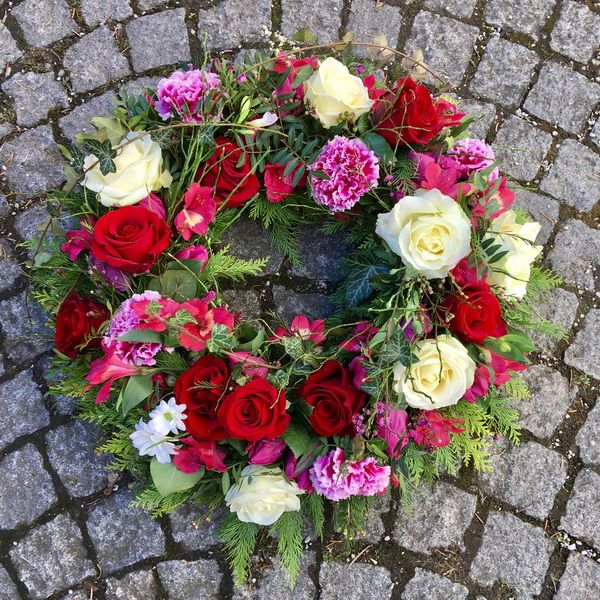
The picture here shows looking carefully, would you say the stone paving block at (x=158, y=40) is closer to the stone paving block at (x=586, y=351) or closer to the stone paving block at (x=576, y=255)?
the stone paving block at (x=576, y=255)

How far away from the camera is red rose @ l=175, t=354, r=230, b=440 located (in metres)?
1.92

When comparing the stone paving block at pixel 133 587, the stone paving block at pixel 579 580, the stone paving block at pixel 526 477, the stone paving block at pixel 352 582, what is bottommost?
the stone paving block at pixel 133 587

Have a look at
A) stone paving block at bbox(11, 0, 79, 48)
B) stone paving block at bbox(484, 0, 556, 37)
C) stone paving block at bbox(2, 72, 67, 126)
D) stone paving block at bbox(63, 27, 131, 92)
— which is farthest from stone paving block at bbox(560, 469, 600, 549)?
stone paving block at bbox(11, 0, 79, 48)

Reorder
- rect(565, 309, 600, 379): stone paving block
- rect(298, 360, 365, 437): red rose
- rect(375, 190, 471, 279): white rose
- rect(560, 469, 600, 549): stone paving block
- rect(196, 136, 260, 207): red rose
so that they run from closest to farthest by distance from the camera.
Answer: rect(375, 190, 471, 279): white rose → rect(298, 360, 365, 437): red rose → rect(196, 136, 260, 207): red rose → rect(560, 469, 600, 549): stone paving block → rect(565, 309, 600, 379): stone paving block

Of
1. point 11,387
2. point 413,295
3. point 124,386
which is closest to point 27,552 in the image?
point 11,387

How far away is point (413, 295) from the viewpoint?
1.96 meters

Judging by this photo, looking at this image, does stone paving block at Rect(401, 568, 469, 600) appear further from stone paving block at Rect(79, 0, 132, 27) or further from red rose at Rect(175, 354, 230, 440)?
stone paving block at Rect(79, 0, 132, 27)

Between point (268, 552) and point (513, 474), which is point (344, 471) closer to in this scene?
point (268, 552)

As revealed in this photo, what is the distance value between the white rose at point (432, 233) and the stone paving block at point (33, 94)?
157cm

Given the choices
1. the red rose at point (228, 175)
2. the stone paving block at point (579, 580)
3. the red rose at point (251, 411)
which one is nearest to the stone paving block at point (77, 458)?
the red rose at point (251, 411)

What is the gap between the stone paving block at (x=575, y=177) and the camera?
2664 millimetres

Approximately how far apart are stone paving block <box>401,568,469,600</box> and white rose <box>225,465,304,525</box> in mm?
647

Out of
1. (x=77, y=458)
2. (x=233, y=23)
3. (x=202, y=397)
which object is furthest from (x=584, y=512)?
(x=233, y=23)

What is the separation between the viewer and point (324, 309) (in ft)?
7.84
